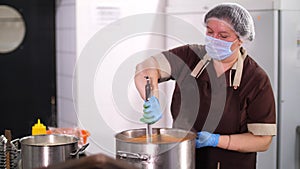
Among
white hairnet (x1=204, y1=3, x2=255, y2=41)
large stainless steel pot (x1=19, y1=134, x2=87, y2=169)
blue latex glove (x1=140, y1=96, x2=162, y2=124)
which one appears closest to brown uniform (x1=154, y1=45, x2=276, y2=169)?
white hairnet (x1=204, y1=3, x2=255, y2=41)

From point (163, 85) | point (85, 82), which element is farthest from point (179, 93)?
point (85, 82)

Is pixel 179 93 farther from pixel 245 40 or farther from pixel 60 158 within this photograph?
pixel 60 158

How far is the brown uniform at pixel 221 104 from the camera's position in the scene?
1.73 m

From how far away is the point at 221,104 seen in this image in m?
1.77

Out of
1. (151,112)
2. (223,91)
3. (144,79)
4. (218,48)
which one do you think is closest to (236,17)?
(218,48)

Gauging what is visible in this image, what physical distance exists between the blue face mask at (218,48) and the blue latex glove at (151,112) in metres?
0.40

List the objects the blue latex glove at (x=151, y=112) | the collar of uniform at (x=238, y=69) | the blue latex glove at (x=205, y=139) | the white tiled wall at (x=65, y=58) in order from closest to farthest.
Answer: the blue latex glove at (x=151, y=112) → the blue latex glove at (x=205, y=139) → the collar of uniform at (x=238, y=69) → the white tiled wall at (x=65, y=58)

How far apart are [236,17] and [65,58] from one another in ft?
5.25

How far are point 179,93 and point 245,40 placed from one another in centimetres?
33

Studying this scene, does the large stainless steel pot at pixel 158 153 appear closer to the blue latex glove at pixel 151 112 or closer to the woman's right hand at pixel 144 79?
the blue latex glove at pixel 151 112

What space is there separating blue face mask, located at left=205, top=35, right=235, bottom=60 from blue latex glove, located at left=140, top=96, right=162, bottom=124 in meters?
0.40

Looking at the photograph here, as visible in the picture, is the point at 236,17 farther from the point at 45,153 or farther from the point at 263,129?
the point at 45,153

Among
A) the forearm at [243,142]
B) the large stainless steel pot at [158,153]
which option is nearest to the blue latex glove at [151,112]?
the large stainless steel pot at [158,153]

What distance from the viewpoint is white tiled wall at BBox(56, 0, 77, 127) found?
2.99m
